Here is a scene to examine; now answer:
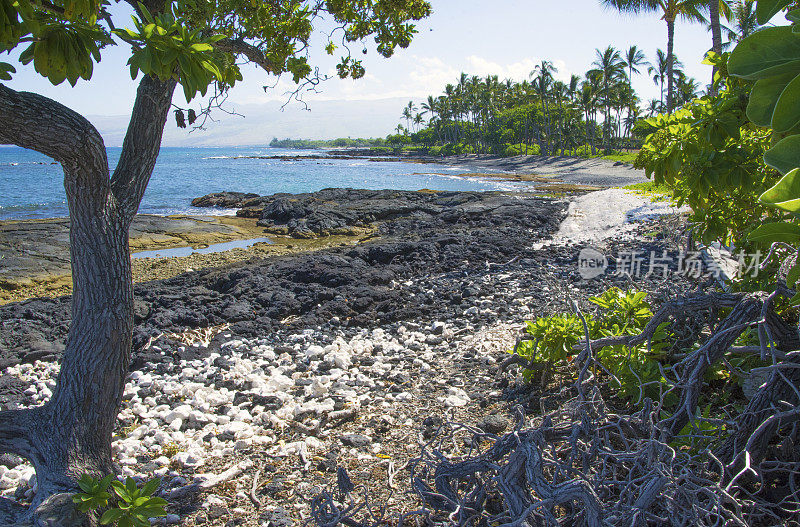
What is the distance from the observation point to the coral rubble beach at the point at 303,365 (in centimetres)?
385

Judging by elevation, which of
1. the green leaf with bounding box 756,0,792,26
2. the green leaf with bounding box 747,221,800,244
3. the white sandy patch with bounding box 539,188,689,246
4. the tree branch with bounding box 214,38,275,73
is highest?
the tree branch with bounding box 214,38,275,73

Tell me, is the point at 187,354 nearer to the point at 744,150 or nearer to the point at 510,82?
the point at 744,150

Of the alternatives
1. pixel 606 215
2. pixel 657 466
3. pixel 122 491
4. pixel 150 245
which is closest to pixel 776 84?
pixel 657 466

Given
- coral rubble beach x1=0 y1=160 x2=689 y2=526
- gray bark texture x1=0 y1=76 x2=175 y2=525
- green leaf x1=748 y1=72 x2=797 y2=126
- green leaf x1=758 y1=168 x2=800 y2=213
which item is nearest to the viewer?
green leaf x1=758 y1=168 x2=800 y2=213

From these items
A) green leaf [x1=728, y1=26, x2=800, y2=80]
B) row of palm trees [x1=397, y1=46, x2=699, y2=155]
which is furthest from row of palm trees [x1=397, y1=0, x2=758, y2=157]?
green leaf [x1=728, y1=26, x2=800, y2=80]

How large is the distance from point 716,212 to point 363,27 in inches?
150

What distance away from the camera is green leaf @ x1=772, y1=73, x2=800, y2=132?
94cm

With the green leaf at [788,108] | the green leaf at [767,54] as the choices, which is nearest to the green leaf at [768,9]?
the green leaf at [767,54]

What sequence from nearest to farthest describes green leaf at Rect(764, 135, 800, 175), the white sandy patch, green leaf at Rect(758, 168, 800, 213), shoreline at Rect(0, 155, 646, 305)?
green leaf at Rect(758, 168, 800, 213), green leaf at Rect(764, 135, 800, 175), shoreline at Rect(0, 155, 646, 305), the white sandy patch

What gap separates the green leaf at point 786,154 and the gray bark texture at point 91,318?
2919 millimetres

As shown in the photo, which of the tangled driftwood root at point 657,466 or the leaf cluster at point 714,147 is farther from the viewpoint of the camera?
the leaf cluster at point 714,147

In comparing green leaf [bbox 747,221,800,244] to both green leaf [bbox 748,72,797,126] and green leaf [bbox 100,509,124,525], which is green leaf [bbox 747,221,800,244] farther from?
green leaf [bbox 100,509,124,525]

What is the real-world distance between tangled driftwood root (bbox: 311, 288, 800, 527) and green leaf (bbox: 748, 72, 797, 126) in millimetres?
1340

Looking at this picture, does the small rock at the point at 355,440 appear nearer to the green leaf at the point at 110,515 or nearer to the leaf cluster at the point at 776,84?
the green leaf at the point at 110,515
